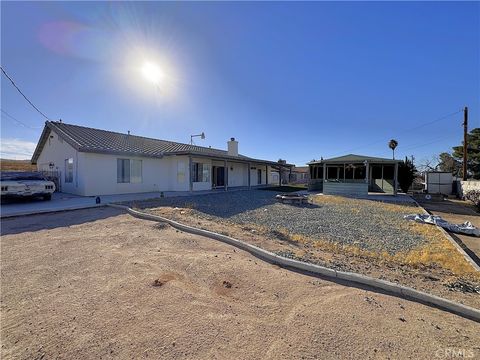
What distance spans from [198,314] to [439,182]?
26.7 meters

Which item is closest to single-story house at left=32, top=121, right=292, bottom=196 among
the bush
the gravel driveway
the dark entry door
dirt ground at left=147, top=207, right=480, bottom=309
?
the dark entry door

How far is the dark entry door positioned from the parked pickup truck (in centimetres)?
1135

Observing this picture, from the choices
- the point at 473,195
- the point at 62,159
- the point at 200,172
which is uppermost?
the point at 62,159

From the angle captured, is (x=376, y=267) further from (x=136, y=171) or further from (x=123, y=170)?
(x=136, y=171)

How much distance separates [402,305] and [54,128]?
17652mm

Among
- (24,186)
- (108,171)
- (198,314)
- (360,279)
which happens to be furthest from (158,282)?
(108,171)

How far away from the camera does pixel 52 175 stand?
15086 mm

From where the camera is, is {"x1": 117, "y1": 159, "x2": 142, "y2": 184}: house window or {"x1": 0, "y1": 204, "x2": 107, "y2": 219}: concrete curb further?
{"x1": 117, "y1": 159, "x2": 142, "y2": 184}: house window

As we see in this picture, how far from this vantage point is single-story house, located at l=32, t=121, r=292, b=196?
1282 centimetres

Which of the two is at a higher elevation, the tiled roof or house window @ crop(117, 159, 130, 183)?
the tiled roof

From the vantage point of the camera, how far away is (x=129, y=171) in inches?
580

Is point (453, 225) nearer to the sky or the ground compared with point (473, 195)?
nearer to the ground

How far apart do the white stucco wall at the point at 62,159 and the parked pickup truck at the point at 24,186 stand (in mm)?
1755

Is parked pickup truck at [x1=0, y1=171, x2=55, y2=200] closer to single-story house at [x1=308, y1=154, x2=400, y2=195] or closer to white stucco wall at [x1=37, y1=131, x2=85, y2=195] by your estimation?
white stucco wall at [x1=37, y1=131, x2=85, y2=195]
